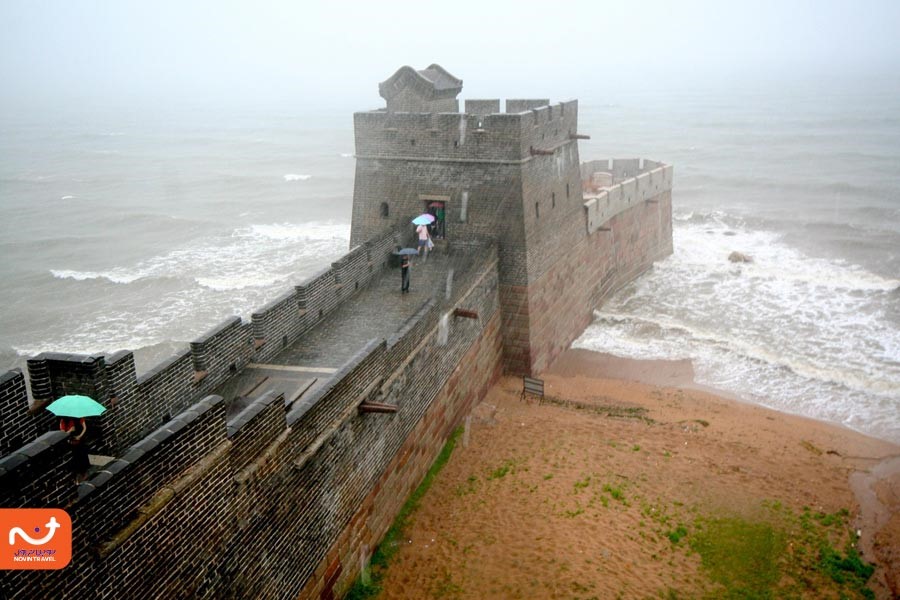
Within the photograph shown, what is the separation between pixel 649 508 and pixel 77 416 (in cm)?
886

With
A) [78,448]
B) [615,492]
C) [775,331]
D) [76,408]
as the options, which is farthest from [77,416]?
[775,331]

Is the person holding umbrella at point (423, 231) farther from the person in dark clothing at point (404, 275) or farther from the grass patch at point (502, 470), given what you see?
the grass patch at point (502, 470)

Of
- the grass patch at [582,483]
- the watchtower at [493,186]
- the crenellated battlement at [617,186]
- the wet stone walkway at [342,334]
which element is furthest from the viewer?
the crenellated battlement at [617,186]

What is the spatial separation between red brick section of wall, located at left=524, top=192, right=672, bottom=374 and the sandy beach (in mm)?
2204

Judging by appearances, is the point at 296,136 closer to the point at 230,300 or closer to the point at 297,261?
the point at 297,261

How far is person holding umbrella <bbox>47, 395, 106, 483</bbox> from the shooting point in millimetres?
7109

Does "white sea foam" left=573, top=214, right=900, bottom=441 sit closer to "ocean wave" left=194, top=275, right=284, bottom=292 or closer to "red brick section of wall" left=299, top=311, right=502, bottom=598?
"red brick section of wall" left=299, top=311, right=502, bottom=598

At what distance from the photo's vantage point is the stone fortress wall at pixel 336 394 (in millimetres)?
6379

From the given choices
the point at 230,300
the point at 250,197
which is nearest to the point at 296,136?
the point at 250,197

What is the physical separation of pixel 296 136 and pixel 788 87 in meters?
118

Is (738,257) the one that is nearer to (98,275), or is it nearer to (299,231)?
(299,231)

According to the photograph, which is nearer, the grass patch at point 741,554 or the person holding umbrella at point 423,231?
the grass patch at point 741,554

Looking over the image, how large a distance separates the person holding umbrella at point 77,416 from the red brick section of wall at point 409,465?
3.06m

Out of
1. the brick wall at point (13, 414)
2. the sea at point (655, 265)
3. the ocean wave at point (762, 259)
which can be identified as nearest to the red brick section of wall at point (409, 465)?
the brick wall at point (13, 414)
